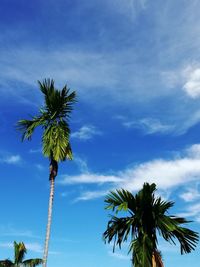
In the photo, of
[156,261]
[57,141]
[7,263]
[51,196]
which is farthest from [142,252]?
[7,263]

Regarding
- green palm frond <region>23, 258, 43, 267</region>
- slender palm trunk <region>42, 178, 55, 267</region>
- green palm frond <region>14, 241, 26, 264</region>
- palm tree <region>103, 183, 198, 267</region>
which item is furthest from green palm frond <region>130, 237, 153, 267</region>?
green palm frond <region>14, 241, 26, 264</region>

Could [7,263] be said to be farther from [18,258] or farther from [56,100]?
[56,100]

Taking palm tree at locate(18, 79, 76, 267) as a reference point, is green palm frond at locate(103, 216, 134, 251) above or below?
below

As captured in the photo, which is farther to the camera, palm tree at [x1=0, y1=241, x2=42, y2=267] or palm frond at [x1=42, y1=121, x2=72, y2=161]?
palm tree at [x1=0, y1=241, x2=42, y2=267]

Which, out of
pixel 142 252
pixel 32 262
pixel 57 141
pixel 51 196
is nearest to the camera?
pixel 142 252

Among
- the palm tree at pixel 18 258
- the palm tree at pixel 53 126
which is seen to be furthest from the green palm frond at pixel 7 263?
the palm tree at pixel 53 126

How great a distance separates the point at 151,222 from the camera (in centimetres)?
1678

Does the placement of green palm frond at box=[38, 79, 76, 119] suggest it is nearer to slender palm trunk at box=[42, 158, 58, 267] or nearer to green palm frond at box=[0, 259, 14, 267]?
slender palm trunk at box=[42, 158, 58, 267]

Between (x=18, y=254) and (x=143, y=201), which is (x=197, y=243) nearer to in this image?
(x=143, y=201)

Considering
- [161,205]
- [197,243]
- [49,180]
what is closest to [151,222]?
[161,205]

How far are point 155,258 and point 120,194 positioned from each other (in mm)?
2807

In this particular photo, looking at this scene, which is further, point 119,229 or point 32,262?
point 32,262

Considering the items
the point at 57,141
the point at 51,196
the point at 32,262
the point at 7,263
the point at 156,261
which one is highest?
the point at 57,141

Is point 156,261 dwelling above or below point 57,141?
below
